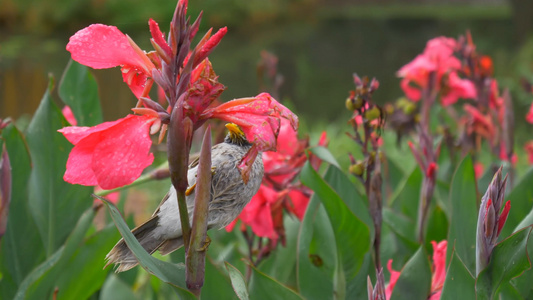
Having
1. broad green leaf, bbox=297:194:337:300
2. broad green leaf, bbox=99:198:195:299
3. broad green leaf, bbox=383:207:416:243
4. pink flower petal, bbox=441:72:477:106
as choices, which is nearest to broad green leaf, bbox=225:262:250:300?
broad green leaf, bbox=99:198:195:299

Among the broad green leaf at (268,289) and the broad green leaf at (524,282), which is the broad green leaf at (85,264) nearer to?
the broad green leaf at (268,289)

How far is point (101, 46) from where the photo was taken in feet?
1.72

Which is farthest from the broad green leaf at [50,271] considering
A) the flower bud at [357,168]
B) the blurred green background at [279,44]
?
the blurred green background at [279,44]

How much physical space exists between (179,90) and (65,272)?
558 mm

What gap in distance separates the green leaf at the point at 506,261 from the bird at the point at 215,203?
29 cm

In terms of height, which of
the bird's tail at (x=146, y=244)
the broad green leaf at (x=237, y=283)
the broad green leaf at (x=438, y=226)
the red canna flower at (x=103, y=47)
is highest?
the red canna flower at (x=103, y=47)

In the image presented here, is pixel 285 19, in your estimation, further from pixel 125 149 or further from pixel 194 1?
pixel 125 149

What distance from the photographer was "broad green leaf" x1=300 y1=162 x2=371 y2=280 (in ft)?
2.66

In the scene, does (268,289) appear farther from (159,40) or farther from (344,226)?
(159,40)

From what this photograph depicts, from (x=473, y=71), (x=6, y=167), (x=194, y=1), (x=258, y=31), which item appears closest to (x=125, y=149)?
(x=6, y=167)

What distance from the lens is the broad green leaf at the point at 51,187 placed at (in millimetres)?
981

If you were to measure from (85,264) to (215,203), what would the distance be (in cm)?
47

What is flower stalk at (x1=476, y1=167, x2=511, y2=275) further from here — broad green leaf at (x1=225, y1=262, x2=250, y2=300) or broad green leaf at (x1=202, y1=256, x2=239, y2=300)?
broad green leaf at (x1=202, y1=256, x2=239, y2=300)

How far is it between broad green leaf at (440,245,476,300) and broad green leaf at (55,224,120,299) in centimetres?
52
